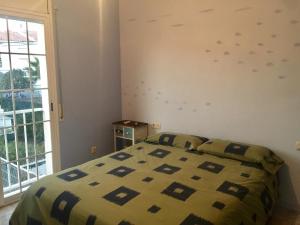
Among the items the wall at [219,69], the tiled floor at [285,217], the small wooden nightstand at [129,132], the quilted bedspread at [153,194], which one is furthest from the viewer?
the small wooden nightstand at [129,132]

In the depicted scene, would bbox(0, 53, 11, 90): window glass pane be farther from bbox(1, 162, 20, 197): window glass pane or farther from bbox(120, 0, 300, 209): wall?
bbox(120, 0, 300, 209): wall

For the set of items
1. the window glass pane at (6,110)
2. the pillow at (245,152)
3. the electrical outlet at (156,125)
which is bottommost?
the pillow at (245,152)

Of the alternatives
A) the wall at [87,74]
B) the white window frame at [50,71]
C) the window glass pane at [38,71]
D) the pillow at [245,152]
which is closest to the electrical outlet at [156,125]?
the wall at [87,74]

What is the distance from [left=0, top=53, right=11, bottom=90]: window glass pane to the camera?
2.69m

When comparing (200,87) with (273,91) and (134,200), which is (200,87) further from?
(134,200)

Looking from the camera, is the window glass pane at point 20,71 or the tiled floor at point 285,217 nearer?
the tiled floor at point 285,217

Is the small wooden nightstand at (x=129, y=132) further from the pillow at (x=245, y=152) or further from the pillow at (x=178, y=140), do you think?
the pillow at (x=245, y=152)

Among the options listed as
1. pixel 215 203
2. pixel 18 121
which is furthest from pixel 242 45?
pixel 18 121

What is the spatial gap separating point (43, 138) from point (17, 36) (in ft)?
3.97

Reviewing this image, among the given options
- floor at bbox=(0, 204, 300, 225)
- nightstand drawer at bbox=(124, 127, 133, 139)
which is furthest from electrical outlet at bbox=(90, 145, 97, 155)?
floor at bbox=(0, 204, 300, 225)

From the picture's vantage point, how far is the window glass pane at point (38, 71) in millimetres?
2954

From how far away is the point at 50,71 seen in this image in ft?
10.1

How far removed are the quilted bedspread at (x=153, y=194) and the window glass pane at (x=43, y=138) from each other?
3.00ft

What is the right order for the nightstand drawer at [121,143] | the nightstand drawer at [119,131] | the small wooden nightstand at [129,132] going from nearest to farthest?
the small wooden nightstand at [129,132], the nightstand drawer at [119,131], the nightstand drawer at [121,143]
